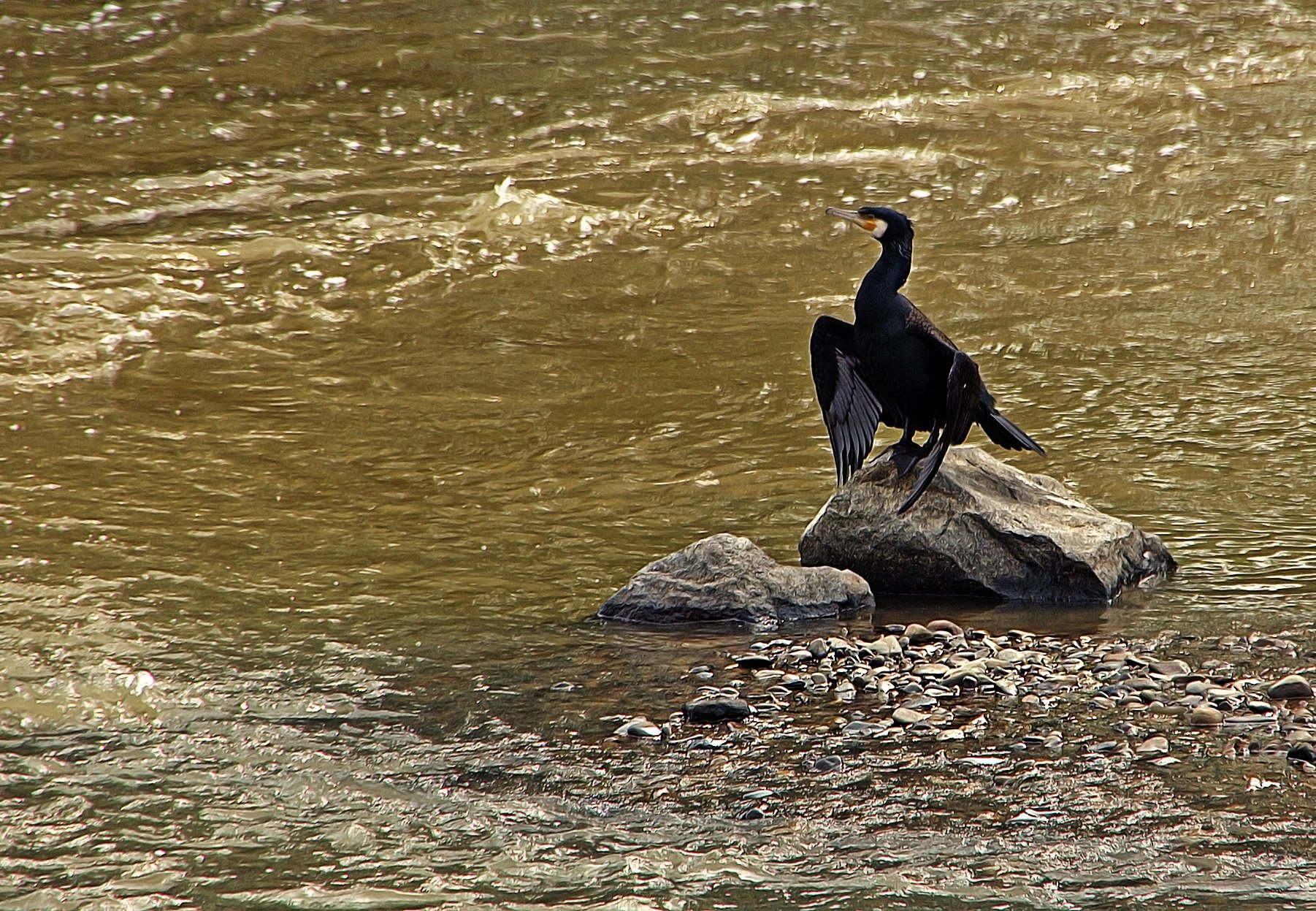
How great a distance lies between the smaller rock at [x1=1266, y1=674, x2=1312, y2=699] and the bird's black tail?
6.34ft

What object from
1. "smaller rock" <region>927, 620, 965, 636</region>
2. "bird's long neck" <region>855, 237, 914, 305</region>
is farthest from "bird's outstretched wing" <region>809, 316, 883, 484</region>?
"smaller rock" <region>927, 620, 965, 636</region>

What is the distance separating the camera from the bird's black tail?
793 cm

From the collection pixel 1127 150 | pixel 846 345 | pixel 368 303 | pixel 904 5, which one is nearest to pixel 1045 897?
pixel 846 345

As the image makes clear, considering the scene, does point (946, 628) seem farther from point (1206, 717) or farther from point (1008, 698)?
point (1206, 717)

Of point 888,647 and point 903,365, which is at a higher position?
point 903,365

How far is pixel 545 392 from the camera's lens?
39.2 feet

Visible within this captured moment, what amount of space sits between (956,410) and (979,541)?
638 mm

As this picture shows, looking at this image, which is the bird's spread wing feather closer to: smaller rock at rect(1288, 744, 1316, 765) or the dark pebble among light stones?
the dark pebble among light stones

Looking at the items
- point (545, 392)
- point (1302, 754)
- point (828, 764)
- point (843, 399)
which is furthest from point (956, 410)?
point (545, 392)

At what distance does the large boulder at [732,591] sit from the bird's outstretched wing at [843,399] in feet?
2.43

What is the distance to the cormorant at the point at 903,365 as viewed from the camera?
7.59 m

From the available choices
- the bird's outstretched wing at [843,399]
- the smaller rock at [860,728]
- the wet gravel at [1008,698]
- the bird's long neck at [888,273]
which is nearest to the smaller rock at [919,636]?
the wet gravel at [1008,698]

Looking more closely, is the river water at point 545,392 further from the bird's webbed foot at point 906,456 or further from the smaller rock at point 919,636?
the bird's webbed foot at point 906,456

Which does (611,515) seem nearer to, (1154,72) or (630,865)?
(630,865)
